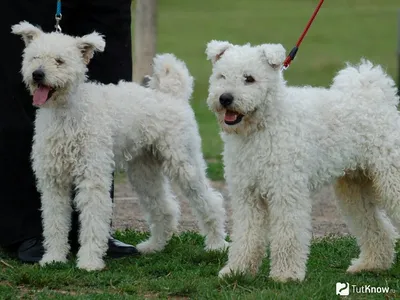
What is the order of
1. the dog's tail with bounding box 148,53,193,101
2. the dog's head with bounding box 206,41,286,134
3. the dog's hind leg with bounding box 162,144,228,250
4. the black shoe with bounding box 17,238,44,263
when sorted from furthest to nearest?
the dog's tail with bounding box 148,53,193,101, the dog's hind leg with bounding box 162,144,228,250, the black shoe with bounding box 17,238,44,263, the dog's head with bounding box 206,41,286,134

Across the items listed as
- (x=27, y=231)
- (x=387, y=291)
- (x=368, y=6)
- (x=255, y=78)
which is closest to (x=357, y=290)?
(x=387, y=291)

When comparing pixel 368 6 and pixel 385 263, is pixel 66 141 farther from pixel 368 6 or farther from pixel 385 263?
pixel 368 6

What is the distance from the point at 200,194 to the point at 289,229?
1.51 metres

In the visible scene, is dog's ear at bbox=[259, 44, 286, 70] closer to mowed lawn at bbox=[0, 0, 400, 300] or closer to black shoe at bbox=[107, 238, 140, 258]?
mowed lawn at bbox=[0, 0, 400, 300]

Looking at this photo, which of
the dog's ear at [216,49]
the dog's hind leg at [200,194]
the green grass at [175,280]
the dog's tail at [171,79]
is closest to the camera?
the green grass at [175,280]

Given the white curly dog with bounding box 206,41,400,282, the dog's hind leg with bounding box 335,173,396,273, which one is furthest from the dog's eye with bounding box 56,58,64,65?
the dog's hind leg with bounding box 335,173,396,273

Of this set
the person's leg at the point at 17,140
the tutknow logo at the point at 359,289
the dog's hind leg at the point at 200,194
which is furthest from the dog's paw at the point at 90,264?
the tutknow logo at the point at 359,289

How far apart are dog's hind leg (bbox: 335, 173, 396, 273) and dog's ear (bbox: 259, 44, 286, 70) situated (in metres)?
1.16

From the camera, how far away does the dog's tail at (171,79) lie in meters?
8.03

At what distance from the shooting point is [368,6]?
41.6 metres

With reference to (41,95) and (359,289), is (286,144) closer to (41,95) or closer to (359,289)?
(359,289)

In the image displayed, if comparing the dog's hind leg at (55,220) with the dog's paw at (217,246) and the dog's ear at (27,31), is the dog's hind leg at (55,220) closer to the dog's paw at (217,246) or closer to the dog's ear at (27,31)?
A: the dog's ear at (27,31)

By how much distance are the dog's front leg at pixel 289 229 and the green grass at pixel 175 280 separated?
0.11 meters

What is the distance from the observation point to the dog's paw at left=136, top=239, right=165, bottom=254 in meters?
8.10
